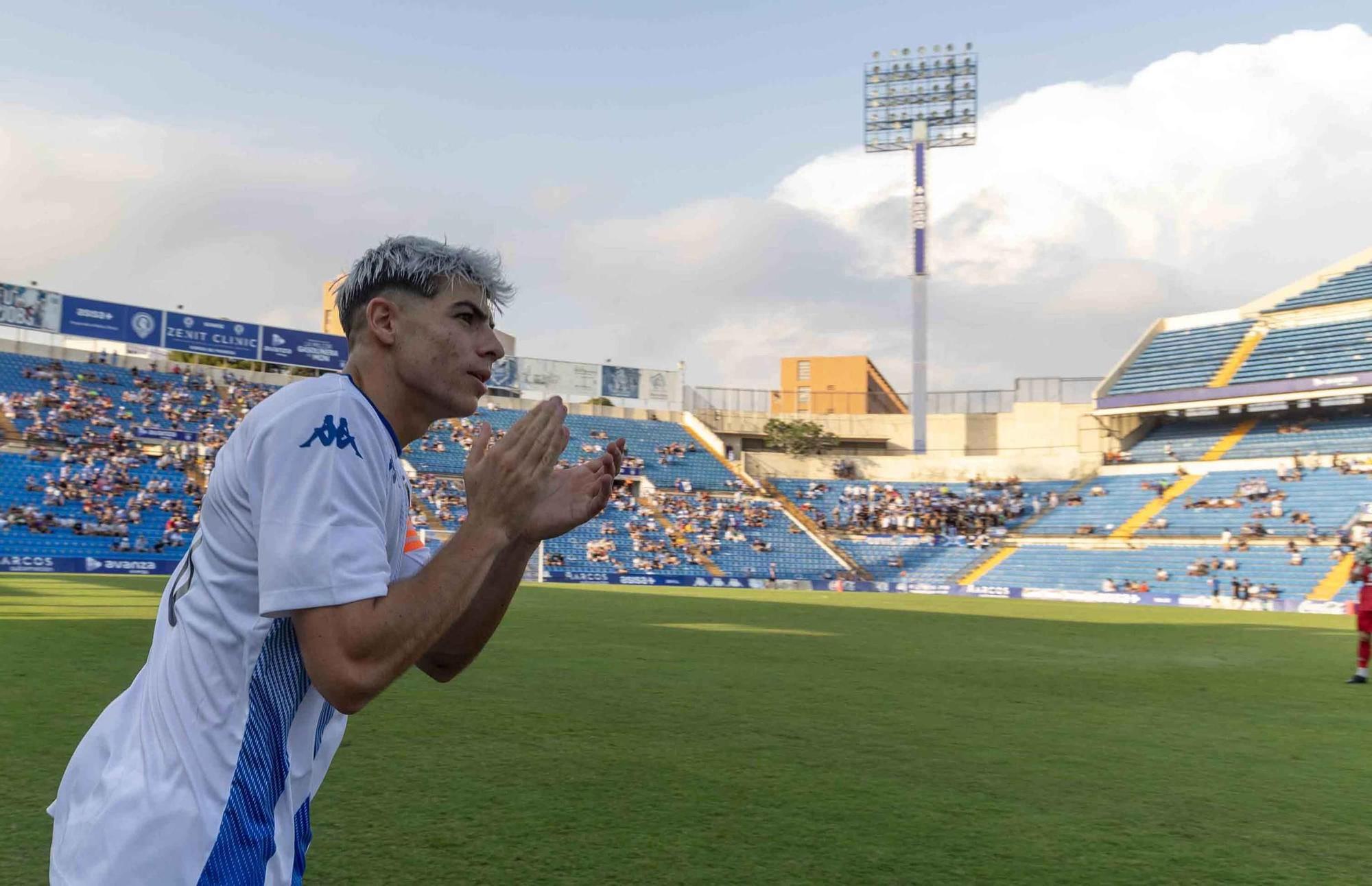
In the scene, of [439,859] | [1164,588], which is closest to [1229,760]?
[439,859]

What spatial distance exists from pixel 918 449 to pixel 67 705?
5182 cm

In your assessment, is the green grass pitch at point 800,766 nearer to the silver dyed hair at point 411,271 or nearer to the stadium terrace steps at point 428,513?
the silver dyed hair at point 411,271

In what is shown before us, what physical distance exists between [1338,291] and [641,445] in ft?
114

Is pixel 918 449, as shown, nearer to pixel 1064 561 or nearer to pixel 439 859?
pixel 1064 561

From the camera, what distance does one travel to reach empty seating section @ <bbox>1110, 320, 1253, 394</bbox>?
48188mm

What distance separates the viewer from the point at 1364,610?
45.5 ft

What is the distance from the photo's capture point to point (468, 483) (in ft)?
6.75

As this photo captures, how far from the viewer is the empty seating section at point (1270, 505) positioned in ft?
125

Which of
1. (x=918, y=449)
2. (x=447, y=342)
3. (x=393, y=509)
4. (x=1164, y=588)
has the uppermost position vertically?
(x=918, y=449)

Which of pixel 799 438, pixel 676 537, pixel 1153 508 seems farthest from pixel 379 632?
pixel 799 438

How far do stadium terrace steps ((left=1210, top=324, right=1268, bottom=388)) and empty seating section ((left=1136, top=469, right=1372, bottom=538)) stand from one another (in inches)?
188

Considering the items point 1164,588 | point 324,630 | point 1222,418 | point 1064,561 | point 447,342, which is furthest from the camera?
point 1222,418

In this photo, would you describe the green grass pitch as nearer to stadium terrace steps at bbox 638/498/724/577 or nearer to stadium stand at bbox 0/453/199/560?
stadium stand at bbox 0/453/199/560

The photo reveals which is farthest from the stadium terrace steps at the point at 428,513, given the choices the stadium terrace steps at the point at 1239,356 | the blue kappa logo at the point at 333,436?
the blue kappa logo at the point at 333,436
